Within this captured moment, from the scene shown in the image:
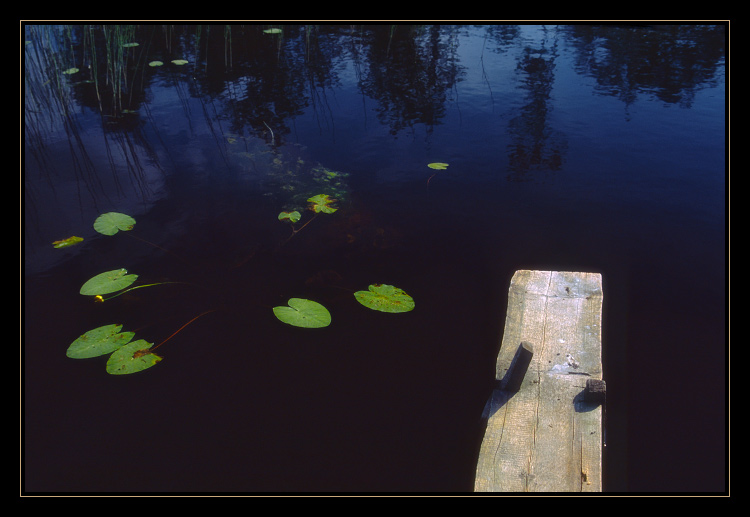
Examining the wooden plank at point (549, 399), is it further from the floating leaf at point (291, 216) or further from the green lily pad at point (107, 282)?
the green lily pad at point (107, 282)

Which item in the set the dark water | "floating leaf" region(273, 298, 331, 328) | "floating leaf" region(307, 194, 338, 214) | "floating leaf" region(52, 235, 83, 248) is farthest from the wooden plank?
"floating leaf" region(52, 235, 83, 248)

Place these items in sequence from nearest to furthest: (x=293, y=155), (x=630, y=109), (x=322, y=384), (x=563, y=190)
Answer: (x=322, y=384)
(x=563, y=190)
(x=293, y=155)
(x=630, y=109)

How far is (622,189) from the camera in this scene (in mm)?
4195

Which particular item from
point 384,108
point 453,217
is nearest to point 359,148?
point 384,108

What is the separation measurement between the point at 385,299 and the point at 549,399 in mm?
1121

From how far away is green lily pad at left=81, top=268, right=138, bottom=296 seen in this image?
3.10m

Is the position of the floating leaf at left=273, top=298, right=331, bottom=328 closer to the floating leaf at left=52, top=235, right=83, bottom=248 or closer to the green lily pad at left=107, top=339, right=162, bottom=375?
the green lily pad at left=107, top=339, right=162, bottom=375

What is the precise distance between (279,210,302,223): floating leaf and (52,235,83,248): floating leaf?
144 centimetres

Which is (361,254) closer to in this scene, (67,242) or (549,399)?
(549,399)

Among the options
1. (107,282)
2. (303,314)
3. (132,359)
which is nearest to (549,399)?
(303,314)

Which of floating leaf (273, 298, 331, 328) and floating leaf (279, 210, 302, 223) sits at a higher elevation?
floating leaf (279, 210, 302, 223)

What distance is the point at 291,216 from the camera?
3.88 meters

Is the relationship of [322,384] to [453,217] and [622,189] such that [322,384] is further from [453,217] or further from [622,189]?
[622,189]

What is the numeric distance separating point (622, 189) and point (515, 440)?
9.37 feet
